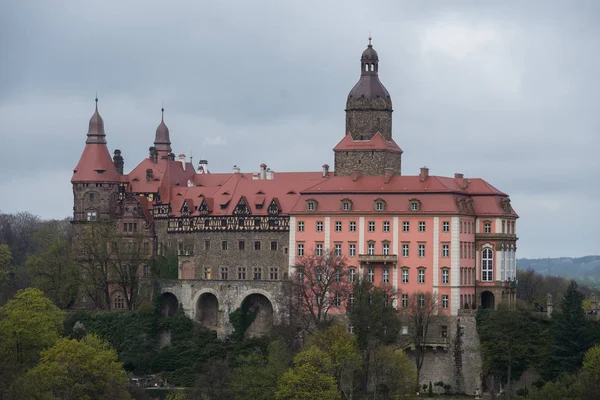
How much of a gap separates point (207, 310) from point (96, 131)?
18325 millimetres

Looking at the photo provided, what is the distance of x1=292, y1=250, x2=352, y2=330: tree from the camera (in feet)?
361

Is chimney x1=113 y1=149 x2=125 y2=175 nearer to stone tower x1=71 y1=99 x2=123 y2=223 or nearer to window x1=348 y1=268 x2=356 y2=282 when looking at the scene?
stone tower x1=71 y1=99 x2=123 y2=223

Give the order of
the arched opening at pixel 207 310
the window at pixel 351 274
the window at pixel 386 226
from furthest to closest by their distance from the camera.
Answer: the arched opening at pixel 207 310
the window at pixel 386 226
the window at pixel 351 274

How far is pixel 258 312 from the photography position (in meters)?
116

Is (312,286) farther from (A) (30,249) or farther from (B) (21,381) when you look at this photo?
(A) (30,249)

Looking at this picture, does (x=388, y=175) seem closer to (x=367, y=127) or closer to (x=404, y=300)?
(x=367, y=127)

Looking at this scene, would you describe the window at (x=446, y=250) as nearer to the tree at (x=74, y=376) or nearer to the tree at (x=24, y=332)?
the tree at (x=74, y=376)

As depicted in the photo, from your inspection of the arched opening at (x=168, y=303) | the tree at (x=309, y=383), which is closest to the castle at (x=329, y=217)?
the arched opening at (x=168, y=303)

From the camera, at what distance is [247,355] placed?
11050 cm

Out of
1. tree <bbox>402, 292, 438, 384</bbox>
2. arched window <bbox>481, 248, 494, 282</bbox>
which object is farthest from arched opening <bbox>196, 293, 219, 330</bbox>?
arched window <bbox>481, 248, 494, 282</bbox>

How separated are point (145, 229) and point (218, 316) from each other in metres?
12.1

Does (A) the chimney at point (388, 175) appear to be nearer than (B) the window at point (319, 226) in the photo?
No

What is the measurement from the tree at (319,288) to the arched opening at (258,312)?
368 centimetres

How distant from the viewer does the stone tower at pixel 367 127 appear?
119 m
